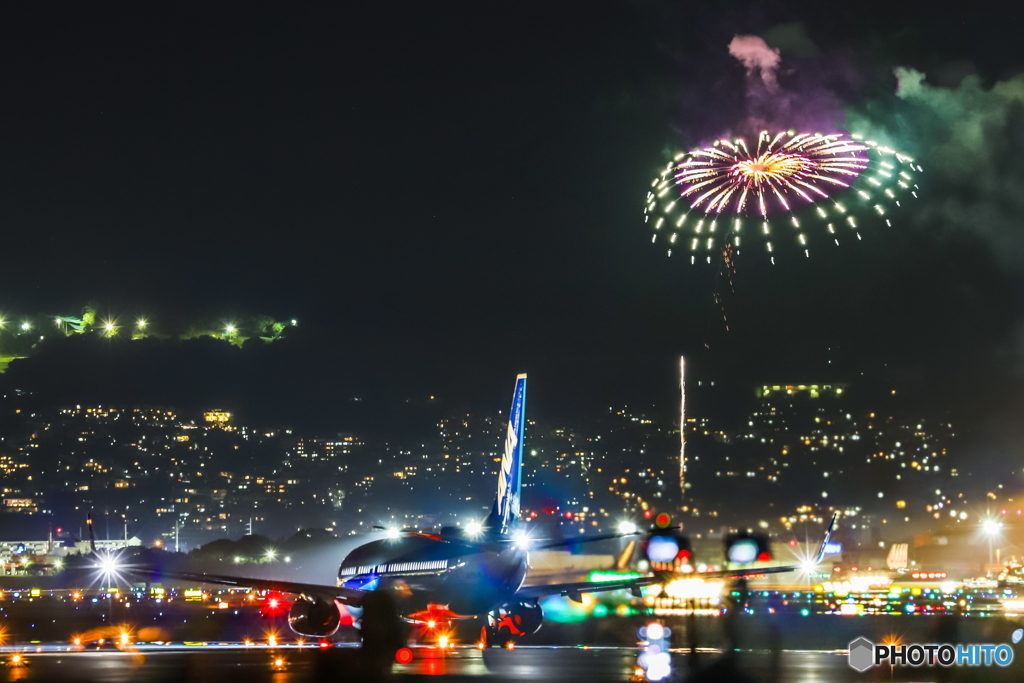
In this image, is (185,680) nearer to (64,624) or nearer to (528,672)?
(528,672)

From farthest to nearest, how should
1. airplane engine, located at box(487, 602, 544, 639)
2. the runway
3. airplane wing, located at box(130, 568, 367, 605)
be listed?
airplane engine, located at box(487, 602, 544, 639), airplane wing, located at box(130, 568, 367, 605), the runway

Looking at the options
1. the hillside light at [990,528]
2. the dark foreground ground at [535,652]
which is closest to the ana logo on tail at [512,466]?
the dark foreground ground at [535,652]

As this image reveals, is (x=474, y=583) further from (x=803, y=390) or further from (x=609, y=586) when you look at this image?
(x=803, y=390)

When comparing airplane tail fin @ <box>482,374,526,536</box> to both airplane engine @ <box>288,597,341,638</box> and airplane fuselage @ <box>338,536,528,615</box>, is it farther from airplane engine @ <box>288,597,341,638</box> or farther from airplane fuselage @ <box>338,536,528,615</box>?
airplane engine @ <box>288,597,341,638</box>

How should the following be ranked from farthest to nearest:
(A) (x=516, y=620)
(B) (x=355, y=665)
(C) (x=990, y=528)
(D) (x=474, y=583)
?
(C) (x=990, y=528) < (A) (x=516, y=620) < (D) (x=474, y=583) < (B) (x=355, y=665)

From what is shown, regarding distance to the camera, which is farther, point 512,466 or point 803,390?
point 803,390

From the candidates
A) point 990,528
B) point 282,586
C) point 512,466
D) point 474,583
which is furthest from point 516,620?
point 990,528

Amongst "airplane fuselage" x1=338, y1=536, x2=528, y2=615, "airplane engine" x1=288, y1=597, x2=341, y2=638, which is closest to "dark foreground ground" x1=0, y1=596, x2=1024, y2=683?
"airplane engine" x1=288, y1=597, x2=341, y2=638
